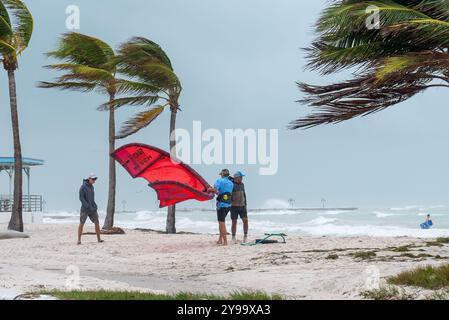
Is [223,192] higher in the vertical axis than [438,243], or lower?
higher

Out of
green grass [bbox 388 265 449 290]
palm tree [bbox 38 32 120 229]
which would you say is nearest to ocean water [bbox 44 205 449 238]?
palm tree [bbox 38 32 120 229]

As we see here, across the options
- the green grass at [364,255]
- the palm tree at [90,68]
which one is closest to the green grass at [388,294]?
the green grass at [364,255]

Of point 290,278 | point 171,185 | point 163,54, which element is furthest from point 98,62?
point 290,278

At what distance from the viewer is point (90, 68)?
947 inches

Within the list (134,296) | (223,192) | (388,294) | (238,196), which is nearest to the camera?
(134,296)

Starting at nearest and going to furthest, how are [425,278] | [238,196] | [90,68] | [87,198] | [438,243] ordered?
[425,278] < [438,243] < [238,196] < [87,198] < [90,68]

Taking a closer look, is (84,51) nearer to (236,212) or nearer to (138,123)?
(138,123)

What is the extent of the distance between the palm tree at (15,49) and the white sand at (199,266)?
18.7 feet

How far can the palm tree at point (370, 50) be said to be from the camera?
12953 millimetres

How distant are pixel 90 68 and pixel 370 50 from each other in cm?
1300

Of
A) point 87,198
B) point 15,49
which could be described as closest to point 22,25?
point 15,49

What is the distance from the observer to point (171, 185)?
16.6 metres

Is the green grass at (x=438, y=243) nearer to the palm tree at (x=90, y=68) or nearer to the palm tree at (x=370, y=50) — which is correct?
the palm tree at (x=370, y=50)
